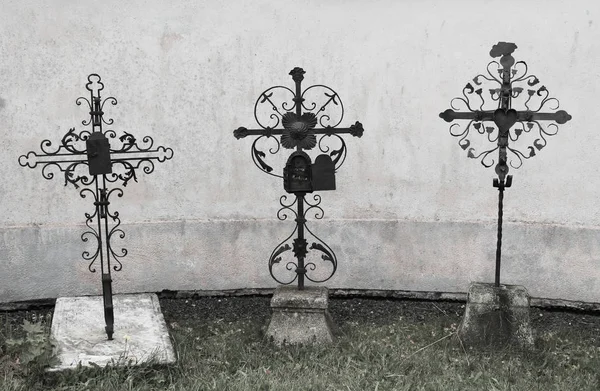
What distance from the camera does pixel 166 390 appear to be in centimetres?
552

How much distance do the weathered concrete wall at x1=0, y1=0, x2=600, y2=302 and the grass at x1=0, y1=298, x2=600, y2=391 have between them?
2.65 feet

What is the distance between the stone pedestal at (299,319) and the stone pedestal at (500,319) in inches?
40.2

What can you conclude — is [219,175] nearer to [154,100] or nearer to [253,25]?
[154,100]

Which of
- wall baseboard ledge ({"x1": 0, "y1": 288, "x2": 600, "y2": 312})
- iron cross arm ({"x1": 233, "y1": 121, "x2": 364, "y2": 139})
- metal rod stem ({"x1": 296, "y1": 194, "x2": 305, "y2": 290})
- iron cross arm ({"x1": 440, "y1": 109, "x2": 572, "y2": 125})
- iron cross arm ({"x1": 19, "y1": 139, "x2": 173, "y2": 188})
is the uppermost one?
iron cross arm ({"x1": 440, "y1": 109, "x2": 572, "y2": 125})

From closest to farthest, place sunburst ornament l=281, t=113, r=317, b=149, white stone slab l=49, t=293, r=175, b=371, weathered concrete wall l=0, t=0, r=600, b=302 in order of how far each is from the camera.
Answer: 1. white stone slab l=49, t=293, r=175, b=371
2. sunburst ornament l=281, t=113, r=317, b=149
3. weathered concrete wall l=0, t=0, r=600, b=302

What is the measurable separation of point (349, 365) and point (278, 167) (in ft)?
6.90

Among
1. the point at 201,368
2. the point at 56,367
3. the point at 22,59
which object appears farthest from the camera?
the point at 22,59

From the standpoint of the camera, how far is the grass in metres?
5.53

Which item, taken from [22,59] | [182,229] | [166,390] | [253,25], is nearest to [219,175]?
[182,229]

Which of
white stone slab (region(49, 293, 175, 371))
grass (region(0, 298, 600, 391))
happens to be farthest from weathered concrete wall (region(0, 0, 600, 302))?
grass (region(0, 298, 600, 391))

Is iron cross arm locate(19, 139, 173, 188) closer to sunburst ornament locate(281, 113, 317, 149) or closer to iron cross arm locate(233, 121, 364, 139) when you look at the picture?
iron cross arm locate(233, 121, 364, 139)

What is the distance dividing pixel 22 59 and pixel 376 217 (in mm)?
3116

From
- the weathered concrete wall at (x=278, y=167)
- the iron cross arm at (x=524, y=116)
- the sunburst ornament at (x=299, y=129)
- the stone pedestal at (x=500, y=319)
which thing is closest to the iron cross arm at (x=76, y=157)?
the weathered concrete wall at (x=278, y=167)

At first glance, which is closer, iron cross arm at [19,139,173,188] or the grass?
the grass
